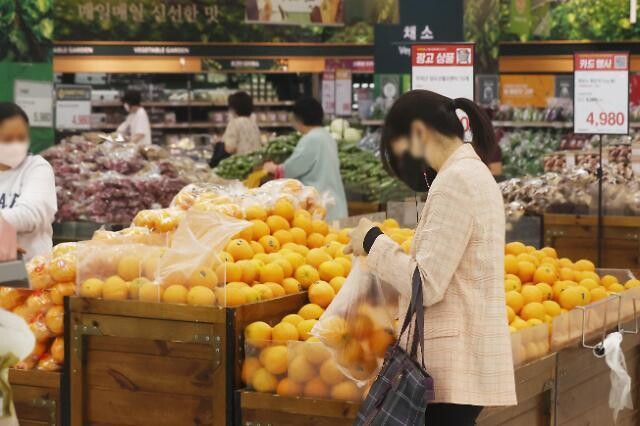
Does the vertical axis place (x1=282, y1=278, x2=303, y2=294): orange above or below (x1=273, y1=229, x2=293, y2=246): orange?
below

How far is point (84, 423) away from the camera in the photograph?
3.98 metres

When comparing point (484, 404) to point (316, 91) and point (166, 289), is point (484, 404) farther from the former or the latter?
point (316, 91)

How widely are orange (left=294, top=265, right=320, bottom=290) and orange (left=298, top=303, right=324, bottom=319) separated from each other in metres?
0.22

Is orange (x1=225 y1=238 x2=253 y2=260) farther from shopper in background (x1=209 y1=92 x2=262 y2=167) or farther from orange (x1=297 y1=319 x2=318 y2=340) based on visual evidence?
shopper in background (x1=209 y1=92 x2=262 y2=167)

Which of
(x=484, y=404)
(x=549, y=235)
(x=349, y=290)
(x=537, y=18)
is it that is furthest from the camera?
(x=537, y=18)

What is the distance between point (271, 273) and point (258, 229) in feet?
1.47

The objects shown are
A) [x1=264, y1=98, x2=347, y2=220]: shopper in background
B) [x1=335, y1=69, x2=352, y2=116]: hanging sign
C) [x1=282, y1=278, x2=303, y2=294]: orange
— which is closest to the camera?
[x1=282, y1=278, x2=303, y2=294]: orange

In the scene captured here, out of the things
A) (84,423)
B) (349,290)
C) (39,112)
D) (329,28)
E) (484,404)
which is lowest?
(84,423)

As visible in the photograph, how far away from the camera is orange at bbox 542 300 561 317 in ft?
15.0

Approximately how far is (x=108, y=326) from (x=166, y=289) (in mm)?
242

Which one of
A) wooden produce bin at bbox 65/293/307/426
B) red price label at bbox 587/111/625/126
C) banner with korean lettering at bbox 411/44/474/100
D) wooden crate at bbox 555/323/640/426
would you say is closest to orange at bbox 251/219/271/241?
wooden produce bin at bbox 65/293/307/426

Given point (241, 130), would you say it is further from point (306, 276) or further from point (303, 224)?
point (306, 276)

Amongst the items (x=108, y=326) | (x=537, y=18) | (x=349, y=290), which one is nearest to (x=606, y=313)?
(x=349, y=290)

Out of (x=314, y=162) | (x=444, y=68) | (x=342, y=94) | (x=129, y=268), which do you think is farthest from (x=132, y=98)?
(x=129, y=268)
